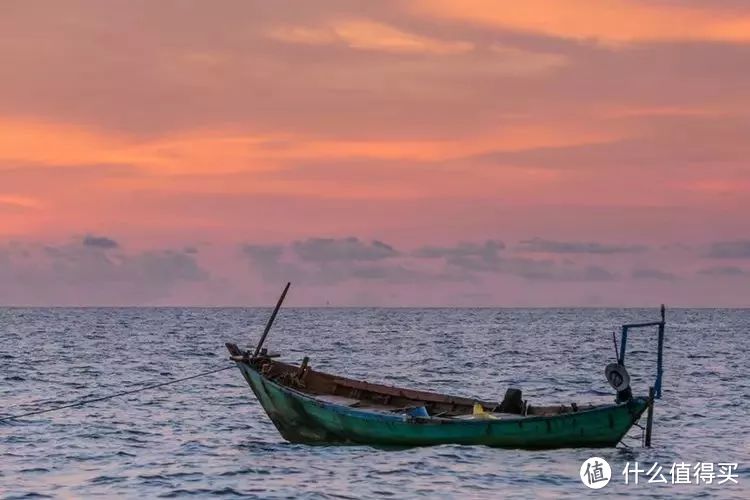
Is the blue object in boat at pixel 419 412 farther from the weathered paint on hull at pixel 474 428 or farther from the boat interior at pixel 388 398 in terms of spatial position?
the weathered paint on hull at pixel 474 428

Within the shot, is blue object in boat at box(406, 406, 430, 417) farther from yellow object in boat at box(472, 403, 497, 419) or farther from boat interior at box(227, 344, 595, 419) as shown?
yellow object in boat at box(472, 403, 497, 419)

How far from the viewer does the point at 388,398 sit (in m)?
35.4

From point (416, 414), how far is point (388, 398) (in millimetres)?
3341

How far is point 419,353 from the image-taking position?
311 feet

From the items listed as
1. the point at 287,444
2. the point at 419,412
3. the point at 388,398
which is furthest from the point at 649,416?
the point at 287,444

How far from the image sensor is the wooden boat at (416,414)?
30484 millimetres

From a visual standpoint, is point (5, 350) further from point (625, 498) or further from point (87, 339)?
point (625, 498)

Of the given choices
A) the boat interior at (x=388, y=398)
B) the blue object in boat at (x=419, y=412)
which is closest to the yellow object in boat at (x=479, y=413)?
the boat interior at (x=388, y=398)

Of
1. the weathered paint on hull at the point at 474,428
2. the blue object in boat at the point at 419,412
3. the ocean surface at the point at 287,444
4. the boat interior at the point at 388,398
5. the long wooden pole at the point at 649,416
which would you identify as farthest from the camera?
the boat interior at the point at 388,398

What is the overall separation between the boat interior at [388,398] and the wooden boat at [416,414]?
30 millimetres

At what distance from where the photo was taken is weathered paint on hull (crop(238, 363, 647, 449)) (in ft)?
99.8

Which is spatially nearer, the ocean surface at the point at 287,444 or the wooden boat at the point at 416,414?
the ocean surface at the point at 287,444

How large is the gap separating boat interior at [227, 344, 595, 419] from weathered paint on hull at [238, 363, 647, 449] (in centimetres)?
85

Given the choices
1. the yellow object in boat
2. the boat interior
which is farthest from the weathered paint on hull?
the yellow object in boat
